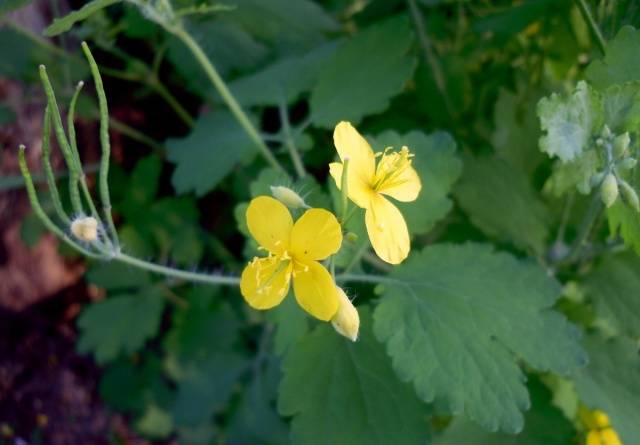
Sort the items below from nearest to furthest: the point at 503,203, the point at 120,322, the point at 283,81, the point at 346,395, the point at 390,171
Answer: the point at 390,171
the point at 346,395
the point at 503,203
the point at 283,81
the point at 120,322

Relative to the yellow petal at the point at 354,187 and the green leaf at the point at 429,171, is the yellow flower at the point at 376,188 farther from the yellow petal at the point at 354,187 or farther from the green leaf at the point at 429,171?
the green leaf at the point at 429,171

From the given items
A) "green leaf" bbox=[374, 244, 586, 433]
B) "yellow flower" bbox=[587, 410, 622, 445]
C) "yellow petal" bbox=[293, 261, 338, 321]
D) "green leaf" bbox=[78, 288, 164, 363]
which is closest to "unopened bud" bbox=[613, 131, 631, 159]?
"green leaf" bbox=[374, 244, 586, 433]

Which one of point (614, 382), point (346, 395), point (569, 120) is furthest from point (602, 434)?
point (569, 120)

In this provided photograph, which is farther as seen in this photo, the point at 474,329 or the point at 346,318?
the point at 474,329

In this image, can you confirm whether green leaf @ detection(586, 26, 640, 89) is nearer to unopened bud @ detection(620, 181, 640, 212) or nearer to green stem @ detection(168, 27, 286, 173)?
unopened bud @ detection(620, 181, 640, 212)

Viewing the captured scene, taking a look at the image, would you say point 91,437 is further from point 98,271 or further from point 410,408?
point 410,408

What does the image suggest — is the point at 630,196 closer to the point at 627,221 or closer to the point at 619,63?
the point at 627,221
